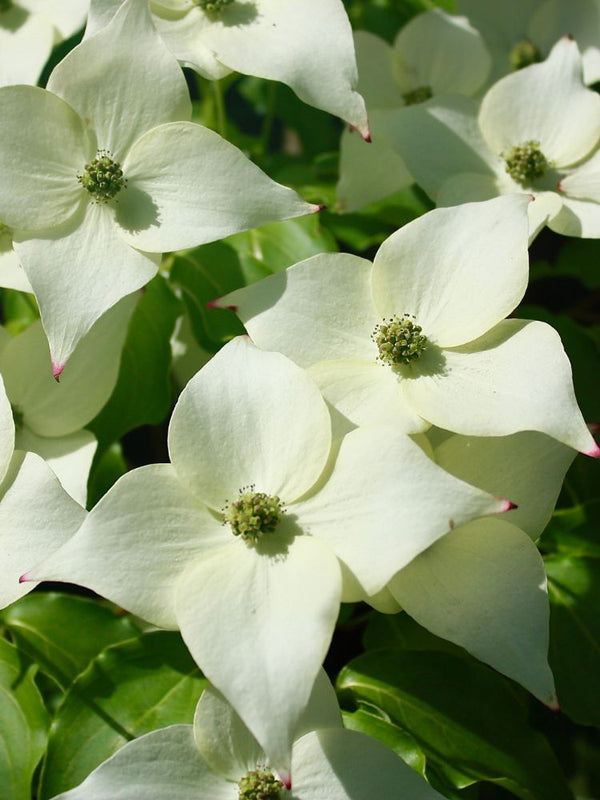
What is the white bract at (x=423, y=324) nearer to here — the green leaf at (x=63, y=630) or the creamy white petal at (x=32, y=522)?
the creamy white petal at (x=32, y=522)

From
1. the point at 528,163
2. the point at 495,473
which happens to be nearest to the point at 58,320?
the point at 495,473

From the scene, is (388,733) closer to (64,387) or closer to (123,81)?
(64,387)

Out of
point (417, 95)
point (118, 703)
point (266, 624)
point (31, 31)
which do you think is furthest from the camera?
point (417, 95)

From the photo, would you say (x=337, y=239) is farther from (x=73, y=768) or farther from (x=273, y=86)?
(x=73, y=768)

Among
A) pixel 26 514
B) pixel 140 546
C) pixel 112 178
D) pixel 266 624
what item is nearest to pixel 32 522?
pixel 26 514

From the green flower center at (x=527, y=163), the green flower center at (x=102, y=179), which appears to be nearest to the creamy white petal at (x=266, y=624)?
the green flower center at (x=102, y=179)
